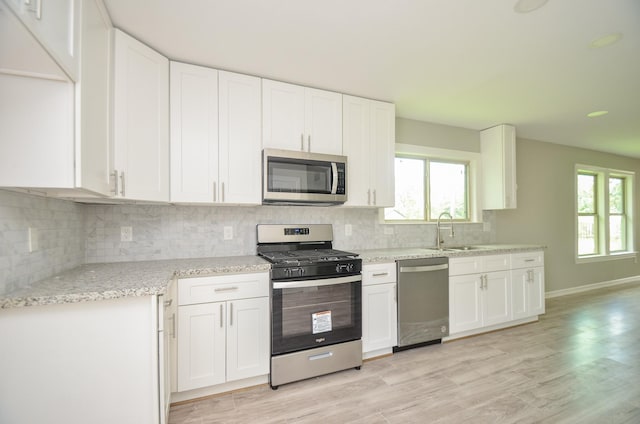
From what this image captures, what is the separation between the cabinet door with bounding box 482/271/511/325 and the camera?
3.06m

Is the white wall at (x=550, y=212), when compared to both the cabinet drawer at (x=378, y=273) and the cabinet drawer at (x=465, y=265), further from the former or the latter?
the cabinet drawer at (x=378, y=273)

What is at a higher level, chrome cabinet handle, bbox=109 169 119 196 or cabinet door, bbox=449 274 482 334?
chrome cabinet handle, bbox=109 169 119 196

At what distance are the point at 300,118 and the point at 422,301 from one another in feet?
6.60

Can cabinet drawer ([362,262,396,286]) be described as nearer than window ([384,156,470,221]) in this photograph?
Yes

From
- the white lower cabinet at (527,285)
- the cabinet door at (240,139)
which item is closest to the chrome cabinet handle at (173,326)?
the cabinet door at (240,139)

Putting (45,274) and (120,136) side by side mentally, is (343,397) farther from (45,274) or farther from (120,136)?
(120,136)

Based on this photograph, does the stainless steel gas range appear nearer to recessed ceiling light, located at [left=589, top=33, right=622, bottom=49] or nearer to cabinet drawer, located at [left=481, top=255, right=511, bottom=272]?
cabinet drawer, located at [left=481, top=255, right=511, bottom=272]

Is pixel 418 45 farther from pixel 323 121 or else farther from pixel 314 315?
pixel 314 315

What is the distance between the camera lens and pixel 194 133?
2150 millimetres

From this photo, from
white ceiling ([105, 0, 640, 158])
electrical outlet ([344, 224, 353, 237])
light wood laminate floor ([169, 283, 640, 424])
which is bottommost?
light wood laminate floor ([169, 283, 640, 424])

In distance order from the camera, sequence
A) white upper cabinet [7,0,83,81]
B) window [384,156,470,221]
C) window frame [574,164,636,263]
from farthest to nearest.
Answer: window frame [574,164,636,263] < window [384,156,470,221] < white upper cabinet [7,0,83,81]

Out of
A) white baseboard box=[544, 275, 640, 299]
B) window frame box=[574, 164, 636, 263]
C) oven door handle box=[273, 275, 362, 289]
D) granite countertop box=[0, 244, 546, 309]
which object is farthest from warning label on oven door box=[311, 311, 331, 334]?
window frame box=[574, 164, 636, 263]

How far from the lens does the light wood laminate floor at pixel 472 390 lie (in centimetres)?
179

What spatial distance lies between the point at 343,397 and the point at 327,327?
1.53 feet
